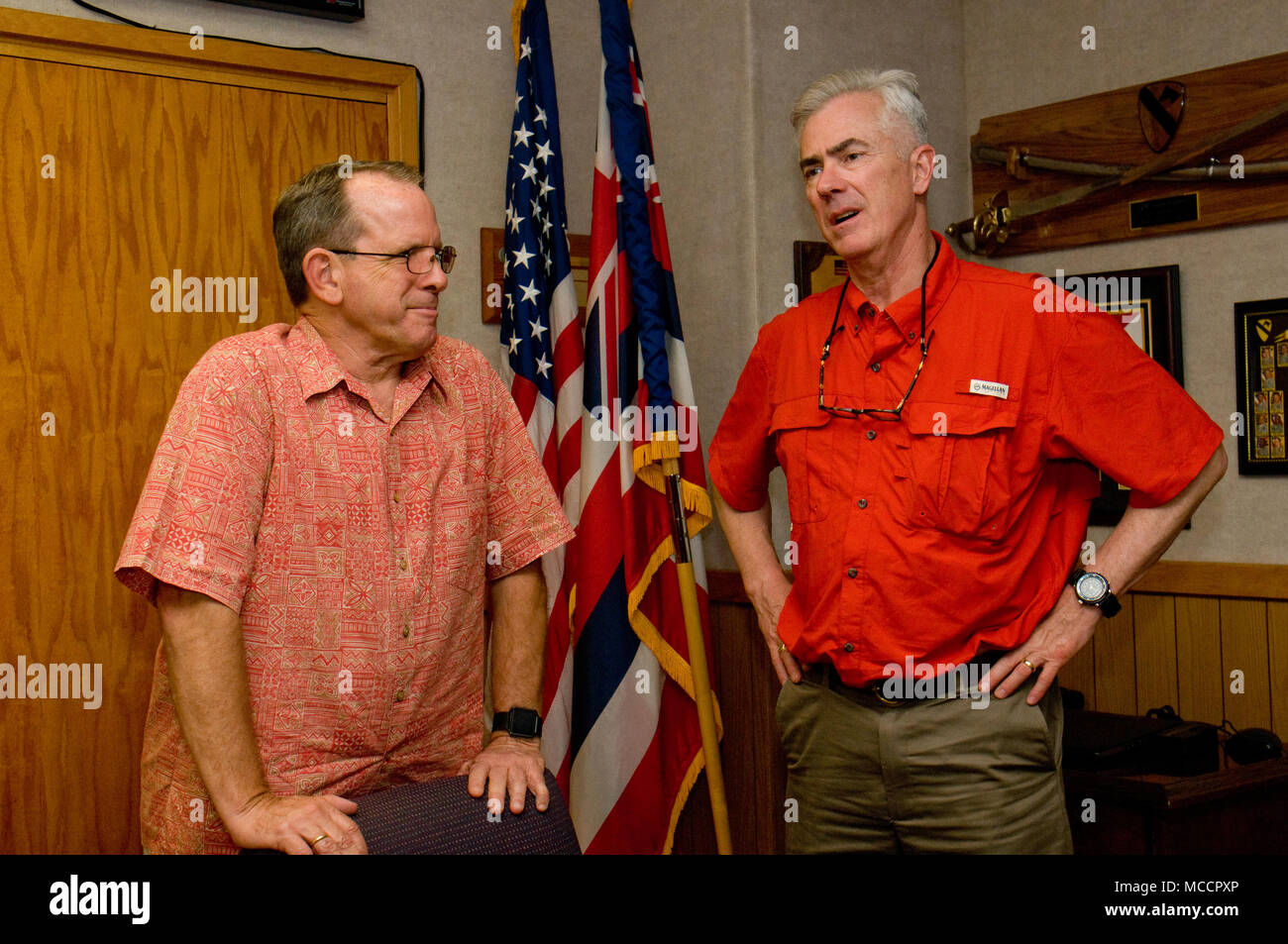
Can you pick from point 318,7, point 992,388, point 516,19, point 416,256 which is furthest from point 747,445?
point 318,7

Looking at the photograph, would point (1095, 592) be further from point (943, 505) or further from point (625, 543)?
point (625, 543)

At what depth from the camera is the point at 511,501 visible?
1.76 meters

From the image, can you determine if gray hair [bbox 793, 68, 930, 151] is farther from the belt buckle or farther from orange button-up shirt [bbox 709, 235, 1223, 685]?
the belt buckle

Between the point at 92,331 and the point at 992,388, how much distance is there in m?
1.83

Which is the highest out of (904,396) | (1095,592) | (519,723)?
(904,396)

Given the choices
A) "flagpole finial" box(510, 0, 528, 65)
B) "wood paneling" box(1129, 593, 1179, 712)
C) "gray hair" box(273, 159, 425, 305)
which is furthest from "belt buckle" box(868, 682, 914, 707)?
"flagpole finial" box(510, 0, 528, 65)

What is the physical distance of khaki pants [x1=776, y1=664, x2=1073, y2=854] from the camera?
1653 millimetres

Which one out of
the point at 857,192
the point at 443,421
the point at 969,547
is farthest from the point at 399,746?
the point at 857,192

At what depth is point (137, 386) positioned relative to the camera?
2.37m

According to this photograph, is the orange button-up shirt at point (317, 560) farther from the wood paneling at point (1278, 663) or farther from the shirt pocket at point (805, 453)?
the wood paneling at point (1278, 663)

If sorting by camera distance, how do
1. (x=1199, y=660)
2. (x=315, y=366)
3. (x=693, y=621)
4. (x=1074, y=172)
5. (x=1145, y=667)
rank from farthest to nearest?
(x=1074, y=172)
(x=1145, y=667)
(x=1199, y=660)
(x=693, y=621)
(x=315, y=366)

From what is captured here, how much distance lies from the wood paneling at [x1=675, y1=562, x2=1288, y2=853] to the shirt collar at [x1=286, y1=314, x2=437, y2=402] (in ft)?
4.80

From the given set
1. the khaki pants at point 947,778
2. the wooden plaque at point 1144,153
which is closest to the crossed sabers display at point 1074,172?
the wooden plaque at point 1144,153
